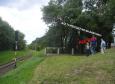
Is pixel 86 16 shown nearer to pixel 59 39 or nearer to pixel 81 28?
pixel 81 28

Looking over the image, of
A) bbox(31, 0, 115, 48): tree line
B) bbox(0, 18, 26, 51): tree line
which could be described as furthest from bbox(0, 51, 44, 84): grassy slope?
bbox(0, 18, 26, 51): tree line

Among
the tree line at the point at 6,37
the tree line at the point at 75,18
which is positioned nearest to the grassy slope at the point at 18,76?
the tree line at the point at 75,18

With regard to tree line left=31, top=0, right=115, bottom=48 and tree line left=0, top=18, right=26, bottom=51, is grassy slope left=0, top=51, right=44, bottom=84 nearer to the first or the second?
tree line left=31, top=0, right=115, bottom=48

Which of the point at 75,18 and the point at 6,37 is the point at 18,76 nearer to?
the point at 75,18

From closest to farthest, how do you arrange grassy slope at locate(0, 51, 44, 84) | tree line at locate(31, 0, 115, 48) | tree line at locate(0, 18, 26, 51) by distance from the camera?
grassy slope at locate(0, 51, 44, 84), tree line at locate(31, 0, 115, 48), tree line at locate(0, 18, 26, 51)

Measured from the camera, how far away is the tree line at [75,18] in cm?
5028

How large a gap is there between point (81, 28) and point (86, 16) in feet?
7.29

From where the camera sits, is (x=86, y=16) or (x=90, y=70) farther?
(x=86, y=16)

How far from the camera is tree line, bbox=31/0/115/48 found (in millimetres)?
50281

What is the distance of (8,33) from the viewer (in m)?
83.3

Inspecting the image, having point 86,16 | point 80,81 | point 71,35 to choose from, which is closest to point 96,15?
point 86,16

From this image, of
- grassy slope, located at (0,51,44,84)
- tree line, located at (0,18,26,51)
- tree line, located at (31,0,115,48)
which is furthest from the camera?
tree line, located at (0,18,26,51)

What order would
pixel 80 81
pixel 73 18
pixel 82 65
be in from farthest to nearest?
pixel 73 18 → pixel 82 65 → pixel 80 81

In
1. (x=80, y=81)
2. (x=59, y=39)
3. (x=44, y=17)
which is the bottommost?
(x=80, y=81)
